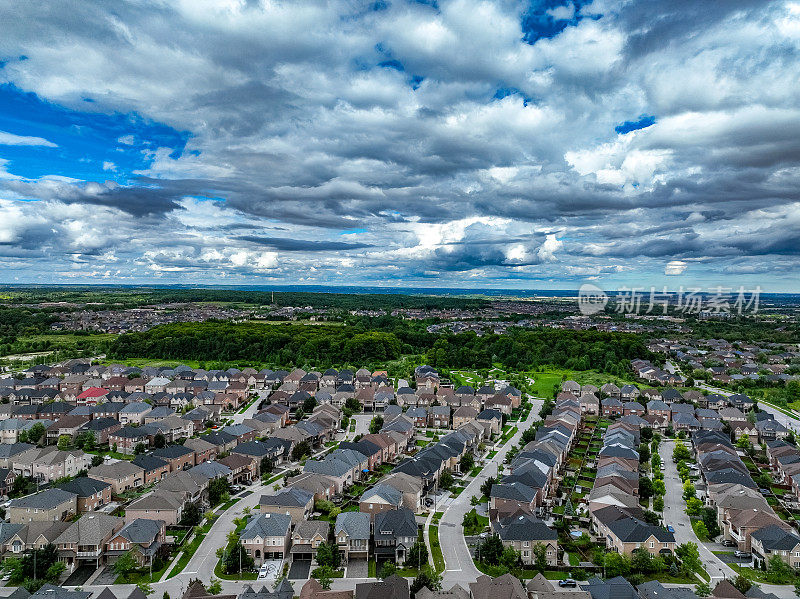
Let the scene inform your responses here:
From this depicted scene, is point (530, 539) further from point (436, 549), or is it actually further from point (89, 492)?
point (89, 492)

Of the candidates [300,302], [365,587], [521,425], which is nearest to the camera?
[365,587]

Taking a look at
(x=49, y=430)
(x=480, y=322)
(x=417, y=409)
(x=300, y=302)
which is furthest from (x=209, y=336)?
(x=300, y=302)

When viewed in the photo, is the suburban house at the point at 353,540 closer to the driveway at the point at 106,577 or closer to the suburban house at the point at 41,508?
the driveway at the point at 106,577

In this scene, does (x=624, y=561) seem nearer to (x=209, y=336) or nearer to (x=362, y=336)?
(x=362, y=336)

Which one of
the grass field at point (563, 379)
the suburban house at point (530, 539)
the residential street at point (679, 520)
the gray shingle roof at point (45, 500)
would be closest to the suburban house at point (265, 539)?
the suburban house at point (530, 539)

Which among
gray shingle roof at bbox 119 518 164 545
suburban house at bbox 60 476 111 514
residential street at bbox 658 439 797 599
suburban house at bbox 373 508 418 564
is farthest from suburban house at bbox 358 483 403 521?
suburban house at bbox 60 476 111 514

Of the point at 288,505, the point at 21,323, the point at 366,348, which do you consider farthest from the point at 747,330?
the point at 21,323

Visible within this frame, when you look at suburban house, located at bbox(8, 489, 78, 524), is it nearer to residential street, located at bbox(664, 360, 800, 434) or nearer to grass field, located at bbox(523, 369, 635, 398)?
grass field, located at bbox(523, 369, 635, 398)

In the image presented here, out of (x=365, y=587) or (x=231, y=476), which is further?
(x=231, y=476)
